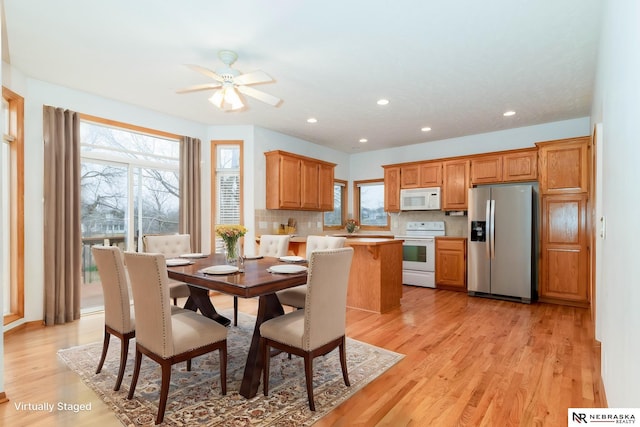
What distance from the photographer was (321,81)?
11.4 ft

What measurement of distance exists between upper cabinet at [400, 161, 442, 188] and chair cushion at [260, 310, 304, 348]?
434 cm

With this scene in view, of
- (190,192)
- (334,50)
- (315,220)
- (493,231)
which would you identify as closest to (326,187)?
(315,220)

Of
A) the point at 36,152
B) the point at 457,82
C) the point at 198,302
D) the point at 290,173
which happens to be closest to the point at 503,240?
the point at 457,82

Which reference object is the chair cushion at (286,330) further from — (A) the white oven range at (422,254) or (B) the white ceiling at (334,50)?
(A) the white oven range at (422,254)

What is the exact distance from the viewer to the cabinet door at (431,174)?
5.69 meters

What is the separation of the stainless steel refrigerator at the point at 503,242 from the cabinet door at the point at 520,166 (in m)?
0.26

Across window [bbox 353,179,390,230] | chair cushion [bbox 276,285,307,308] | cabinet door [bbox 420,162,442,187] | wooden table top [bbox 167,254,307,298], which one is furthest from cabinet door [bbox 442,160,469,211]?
wooden table top [bbox 167,254,307,298]

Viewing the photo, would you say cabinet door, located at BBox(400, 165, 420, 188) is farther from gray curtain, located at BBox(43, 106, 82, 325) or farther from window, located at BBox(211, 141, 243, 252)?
gray curtain, located at BBox(43, 106, 82, 325)

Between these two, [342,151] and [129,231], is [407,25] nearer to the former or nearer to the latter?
[129,231]

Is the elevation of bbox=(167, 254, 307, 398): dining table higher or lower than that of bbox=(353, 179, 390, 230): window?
lower

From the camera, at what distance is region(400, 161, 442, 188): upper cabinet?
5711mm

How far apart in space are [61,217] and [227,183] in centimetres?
215

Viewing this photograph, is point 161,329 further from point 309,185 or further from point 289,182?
point 309,185

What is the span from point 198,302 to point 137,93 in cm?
263
